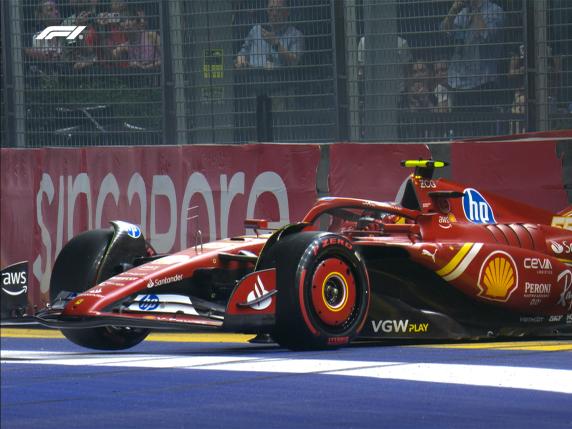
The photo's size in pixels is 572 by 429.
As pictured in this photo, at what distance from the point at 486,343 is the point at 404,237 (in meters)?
0.89

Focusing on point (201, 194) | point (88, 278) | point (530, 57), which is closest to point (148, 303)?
point (88, 278)

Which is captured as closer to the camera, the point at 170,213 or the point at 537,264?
the point at 537,264

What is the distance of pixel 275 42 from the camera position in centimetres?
1304

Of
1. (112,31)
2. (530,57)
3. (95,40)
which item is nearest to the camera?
(530,57)

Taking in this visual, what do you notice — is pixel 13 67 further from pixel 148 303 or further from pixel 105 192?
pixel 148 303

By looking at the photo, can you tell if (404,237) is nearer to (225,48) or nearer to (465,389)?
(465,389)

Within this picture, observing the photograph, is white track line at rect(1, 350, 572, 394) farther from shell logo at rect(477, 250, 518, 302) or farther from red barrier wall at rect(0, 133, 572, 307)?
red barrier wall at rect(0, 133, 572, 307)

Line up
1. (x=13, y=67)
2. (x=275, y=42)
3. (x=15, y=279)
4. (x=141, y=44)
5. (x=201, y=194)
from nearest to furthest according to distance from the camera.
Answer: (x=15, y=279) → (x=201, y=194) → (x=275, y=42) → (x=141, y=44) → (x=13, y=67)

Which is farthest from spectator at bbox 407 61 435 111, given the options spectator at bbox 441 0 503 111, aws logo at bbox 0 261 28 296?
aws logo at bbox 0 261 28 296

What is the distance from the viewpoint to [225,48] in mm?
13391

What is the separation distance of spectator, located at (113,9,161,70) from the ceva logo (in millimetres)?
4336

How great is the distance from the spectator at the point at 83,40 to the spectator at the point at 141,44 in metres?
0.43

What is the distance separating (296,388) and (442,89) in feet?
19.3

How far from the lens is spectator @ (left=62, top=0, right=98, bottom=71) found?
46.2 ft
